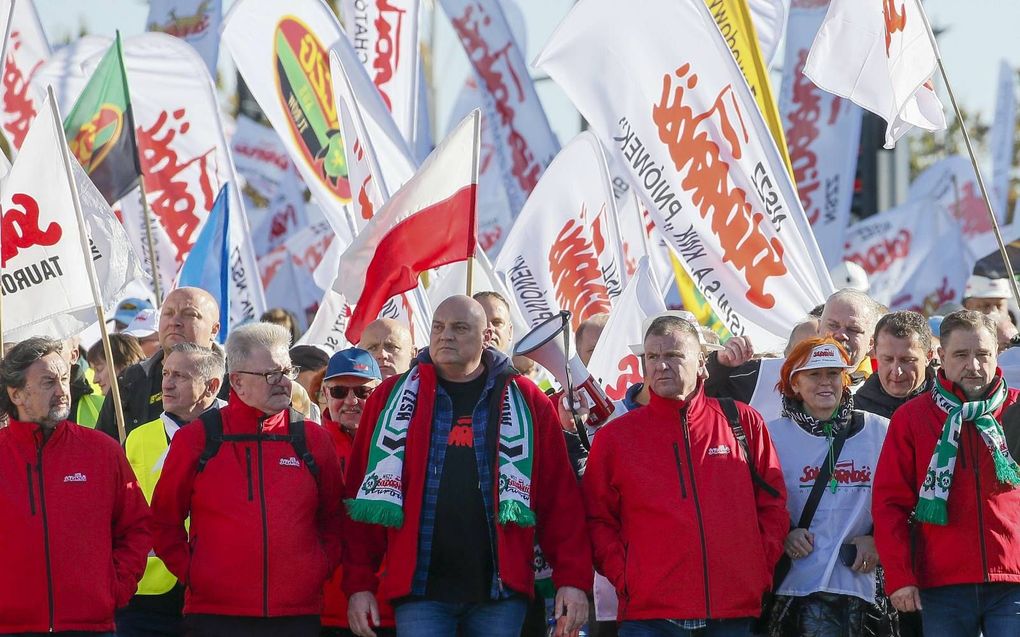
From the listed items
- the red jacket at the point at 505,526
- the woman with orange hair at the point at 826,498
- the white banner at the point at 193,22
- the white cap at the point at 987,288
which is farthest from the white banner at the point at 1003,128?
the red jacket at the point at 505,526

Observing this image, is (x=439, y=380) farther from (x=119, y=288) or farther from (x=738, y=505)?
(x=119, y=288)

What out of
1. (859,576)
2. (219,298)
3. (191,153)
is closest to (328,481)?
(859,576)

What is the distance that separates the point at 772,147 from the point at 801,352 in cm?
231

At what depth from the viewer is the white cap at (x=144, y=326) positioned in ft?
27.9

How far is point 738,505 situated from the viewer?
5.62 meters

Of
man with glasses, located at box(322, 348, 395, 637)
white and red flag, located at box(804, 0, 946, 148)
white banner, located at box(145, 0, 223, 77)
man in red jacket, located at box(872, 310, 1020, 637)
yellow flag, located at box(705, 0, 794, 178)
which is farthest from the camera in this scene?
white banner, located at box(145, 0, 223, 77)

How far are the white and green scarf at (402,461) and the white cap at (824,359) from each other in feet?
3.60

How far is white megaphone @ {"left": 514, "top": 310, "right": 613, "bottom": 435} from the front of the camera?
5.94 m

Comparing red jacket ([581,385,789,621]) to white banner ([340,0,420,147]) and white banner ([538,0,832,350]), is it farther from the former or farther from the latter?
white banner ([340,0,420,147])

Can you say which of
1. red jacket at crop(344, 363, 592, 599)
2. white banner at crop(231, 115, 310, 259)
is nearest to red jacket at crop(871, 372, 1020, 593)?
red jacket at crop(344, 363, 592, 599)

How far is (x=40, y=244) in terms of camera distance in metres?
7.14

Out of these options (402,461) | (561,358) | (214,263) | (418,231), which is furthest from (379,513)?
(214,263)

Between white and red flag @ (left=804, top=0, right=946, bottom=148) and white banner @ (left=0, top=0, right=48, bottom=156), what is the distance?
21.0 ft

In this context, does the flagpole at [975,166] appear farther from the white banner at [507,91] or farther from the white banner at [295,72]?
the white banner at [507,91]
